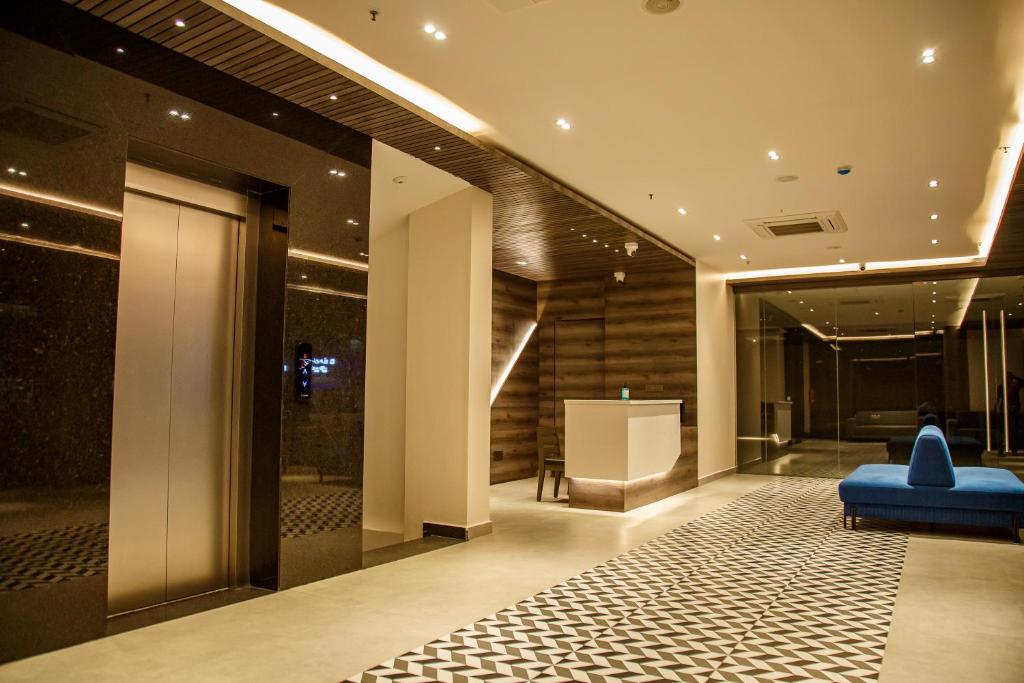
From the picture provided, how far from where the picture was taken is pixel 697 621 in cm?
431

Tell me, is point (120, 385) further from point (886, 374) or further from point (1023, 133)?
point (886, 374)

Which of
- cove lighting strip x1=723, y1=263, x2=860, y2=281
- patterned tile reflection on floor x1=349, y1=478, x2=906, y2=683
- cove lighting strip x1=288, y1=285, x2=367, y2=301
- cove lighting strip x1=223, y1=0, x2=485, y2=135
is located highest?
cove lighting strip x1=223, y1=0, x2=485, y2=135

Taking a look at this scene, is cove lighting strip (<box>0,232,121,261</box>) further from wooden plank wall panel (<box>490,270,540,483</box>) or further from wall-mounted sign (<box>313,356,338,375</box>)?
wooden plank wall panel (<box>490,270,540,483</box>)

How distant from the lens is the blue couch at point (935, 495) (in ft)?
22.4

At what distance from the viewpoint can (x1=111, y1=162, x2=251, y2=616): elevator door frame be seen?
5.00 metres

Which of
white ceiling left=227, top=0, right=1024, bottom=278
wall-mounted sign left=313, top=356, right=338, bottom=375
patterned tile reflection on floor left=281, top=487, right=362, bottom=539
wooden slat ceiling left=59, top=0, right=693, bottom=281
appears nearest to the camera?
wooden slat ceiling left=59, top=0, right=693, bottom=281

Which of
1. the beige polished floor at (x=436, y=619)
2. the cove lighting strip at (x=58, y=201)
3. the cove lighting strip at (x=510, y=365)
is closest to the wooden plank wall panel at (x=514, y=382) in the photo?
the cove lighting strip at (x=510, y=365)

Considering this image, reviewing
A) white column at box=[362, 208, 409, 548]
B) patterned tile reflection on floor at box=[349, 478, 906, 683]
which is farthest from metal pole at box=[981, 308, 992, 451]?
white column at box=[362, 208, 409, 548]

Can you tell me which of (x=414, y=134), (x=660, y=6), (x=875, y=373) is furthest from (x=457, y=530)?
(x=875, y=373)

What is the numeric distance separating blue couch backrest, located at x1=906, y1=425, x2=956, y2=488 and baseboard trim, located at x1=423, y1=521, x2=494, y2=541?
4.24 m

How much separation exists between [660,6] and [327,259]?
2798mm

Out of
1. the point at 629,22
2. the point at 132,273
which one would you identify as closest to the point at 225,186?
the point at 132,273

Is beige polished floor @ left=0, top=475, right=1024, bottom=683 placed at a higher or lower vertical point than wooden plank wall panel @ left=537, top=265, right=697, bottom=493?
lower

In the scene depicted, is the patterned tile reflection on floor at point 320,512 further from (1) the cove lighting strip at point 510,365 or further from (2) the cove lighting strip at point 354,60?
(1) the cove lighting strip at point 510,365
